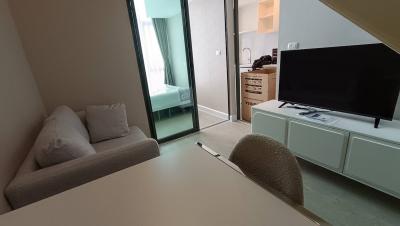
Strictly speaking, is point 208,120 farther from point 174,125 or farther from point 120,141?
point 120,141

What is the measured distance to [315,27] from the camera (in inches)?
81.4

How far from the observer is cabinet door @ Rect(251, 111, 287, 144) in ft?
7.02

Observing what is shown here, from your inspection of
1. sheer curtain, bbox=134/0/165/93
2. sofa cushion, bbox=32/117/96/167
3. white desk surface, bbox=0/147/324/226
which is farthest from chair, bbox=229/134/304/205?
sheer curtain, bbox=134/0/165/93

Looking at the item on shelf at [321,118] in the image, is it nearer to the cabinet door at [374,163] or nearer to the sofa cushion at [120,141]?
the cabinet door at [374,163]

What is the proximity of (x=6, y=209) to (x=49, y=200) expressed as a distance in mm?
427

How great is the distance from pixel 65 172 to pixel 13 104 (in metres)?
0.76

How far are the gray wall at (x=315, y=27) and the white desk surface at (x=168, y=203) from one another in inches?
71.0

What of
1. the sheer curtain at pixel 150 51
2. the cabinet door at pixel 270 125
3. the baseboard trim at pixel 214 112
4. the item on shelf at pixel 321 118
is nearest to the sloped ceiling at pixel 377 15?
the item on shelf at pixel 321 118

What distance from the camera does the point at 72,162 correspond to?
1.25m

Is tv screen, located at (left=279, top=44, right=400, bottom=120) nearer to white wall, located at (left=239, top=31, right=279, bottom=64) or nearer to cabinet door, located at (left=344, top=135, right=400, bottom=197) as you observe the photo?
cabinet door, located at (left=344, top=135, right=400, bottom=197)

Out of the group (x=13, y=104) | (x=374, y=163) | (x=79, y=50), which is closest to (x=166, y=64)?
(x=79, y=50)

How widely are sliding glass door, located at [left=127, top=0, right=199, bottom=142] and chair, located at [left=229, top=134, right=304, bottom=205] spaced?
6.42 ft

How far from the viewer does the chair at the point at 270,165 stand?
2.78ft

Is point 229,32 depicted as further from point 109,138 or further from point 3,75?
point 3,75
